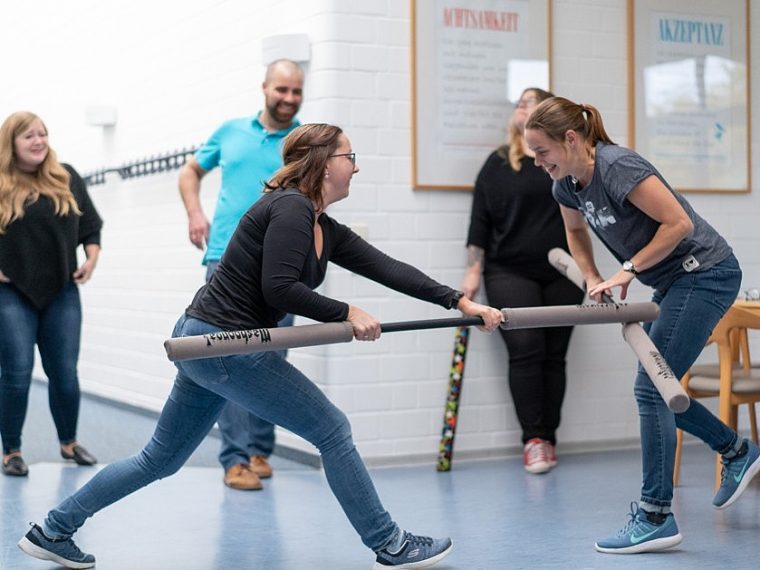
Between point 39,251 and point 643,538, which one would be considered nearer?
point 643,538

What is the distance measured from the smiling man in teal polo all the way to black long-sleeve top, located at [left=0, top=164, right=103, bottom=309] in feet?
1.80

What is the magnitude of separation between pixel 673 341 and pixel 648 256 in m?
0.29

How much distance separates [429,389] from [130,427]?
200cm

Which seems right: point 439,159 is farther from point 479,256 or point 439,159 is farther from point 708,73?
point 708,73

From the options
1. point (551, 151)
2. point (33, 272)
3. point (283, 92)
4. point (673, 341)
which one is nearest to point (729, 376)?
point (673, 341)

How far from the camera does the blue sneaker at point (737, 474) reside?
12.6ft

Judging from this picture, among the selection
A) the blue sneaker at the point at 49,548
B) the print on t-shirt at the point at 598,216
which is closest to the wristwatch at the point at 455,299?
the print on t-shirt at the point at 598,216

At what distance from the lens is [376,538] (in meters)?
3.27

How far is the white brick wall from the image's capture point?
5082 millimetres

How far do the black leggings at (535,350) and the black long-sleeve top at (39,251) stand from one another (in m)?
1.78

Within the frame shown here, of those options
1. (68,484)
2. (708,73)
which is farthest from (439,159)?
(68,484)

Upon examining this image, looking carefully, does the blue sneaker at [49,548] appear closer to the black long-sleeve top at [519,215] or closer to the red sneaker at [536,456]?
the red sneaker at [536,456]

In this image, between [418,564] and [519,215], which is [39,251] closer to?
[519,215]

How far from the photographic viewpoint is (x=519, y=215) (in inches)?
203
